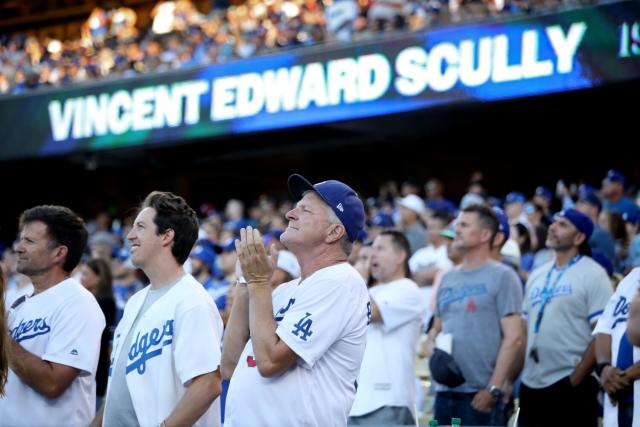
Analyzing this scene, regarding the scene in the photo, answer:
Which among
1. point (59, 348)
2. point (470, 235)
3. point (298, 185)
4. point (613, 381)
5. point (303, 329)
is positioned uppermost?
point (298, 185)

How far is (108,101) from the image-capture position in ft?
47.8

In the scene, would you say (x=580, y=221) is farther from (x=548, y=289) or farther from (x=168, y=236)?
(x=168, y=236)

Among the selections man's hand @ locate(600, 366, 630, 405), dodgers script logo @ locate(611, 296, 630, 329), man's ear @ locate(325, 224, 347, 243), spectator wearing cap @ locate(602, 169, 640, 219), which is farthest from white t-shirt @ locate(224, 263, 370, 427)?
→ spectator wearing cap @ locate(602, 169, 640, 219)

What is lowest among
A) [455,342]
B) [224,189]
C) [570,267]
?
[455,342]

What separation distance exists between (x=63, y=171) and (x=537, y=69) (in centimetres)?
1183

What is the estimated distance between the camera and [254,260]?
3.54m

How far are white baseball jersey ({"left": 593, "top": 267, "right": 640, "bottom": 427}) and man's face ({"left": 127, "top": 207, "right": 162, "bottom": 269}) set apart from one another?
2.25 m

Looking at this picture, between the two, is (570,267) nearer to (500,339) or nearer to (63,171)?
(500,339)

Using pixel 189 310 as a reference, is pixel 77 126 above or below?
above

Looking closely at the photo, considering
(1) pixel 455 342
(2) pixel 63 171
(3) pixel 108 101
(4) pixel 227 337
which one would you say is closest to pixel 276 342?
(4) pixel 227 337

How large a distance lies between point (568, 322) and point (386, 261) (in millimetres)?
1164

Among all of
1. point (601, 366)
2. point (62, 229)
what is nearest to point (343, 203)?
point (62, 229)

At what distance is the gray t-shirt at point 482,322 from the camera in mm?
5547

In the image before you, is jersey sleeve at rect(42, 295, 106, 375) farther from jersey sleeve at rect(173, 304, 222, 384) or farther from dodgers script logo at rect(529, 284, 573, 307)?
dodgers script logo at rect(529, 284, 573, 307)
